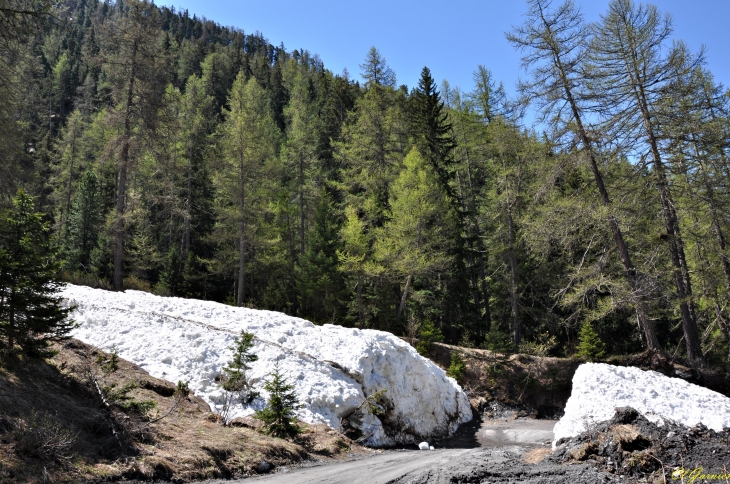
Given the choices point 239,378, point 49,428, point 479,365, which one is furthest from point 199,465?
point 479,365

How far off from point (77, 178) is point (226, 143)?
20855mm

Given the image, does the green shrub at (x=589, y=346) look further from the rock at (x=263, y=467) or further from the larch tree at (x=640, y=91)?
the rock at (x=263, y=467)

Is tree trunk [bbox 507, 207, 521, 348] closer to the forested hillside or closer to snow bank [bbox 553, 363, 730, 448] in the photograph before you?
the forested hillside

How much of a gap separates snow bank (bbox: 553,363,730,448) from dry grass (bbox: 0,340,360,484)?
5.22 metres

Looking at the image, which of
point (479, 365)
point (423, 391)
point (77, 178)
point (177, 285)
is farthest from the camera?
point (77, 178)

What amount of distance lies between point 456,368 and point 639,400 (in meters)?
12.6

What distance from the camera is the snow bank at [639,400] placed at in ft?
27.7

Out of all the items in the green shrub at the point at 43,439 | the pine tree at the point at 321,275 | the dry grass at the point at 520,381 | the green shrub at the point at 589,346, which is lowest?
the dry grass at the point at 520,381

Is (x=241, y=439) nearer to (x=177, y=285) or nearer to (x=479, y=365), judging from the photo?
(x=479, y=365)

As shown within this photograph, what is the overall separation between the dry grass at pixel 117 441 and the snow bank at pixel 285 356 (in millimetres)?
1816

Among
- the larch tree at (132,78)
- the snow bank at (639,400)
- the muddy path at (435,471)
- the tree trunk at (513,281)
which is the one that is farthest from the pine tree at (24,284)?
the tree trunk at (513,281)

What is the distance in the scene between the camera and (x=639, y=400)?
9258 millimetres

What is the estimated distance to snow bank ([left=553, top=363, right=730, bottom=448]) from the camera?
8.44 meters

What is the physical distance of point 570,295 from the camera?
50.2ft
